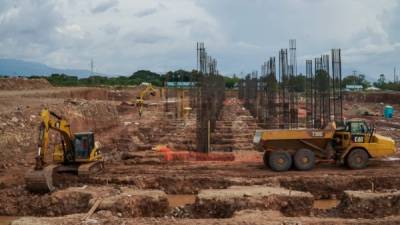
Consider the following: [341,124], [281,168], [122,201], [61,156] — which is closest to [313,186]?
[281,168]

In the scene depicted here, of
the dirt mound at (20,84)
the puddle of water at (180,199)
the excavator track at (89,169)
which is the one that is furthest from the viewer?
the dirt mound at (20,84)

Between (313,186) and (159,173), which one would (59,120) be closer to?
(159,173)

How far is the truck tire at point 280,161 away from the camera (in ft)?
61.1

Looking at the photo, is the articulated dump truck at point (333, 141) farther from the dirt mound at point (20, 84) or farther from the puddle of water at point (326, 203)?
the dirt mound at point (20, 84)

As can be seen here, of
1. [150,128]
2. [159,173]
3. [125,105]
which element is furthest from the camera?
[125,105]

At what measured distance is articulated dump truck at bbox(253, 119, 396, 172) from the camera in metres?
18.6

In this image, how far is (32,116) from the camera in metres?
24.2

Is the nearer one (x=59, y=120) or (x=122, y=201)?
(x=122, y=201)

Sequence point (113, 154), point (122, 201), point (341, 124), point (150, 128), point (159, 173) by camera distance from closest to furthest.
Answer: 1. point (122, 201)
2. point (159, 173)
3. point (341, 124)
4. point (113, 154)
5. point (150, 128)

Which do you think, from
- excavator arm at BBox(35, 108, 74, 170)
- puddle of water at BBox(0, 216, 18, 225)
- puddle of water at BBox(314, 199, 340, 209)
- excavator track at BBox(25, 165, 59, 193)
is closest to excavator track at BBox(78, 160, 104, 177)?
excavator arm at BBox(35, 108, 74, 170)

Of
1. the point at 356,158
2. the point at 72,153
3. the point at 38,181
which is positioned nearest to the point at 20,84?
the point at 72,153

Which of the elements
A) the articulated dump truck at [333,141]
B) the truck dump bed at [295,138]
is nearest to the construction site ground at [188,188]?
the articulated dump truck at [333,141]

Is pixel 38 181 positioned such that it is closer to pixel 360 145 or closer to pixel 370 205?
pixel 370 205

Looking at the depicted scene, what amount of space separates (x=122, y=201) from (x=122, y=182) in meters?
4.09
